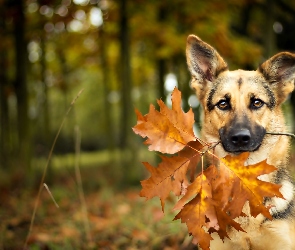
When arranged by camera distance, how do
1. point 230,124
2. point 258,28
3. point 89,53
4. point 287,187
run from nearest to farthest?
point 230,124 → point 287,187 → point 89,53 → point 258,28

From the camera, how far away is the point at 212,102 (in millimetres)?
3889

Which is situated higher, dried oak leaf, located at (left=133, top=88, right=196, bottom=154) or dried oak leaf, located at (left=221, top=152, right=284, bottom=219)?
dried oak leaf, located at (left=133, top=88, right=196, bottom=154)

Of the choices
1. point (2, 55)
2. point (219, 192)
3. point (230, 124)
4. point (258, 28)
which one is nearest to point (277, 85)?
point (230, 124)

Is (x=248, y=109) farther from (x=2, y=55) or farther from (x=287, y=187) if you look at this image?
(x=2, y=55)

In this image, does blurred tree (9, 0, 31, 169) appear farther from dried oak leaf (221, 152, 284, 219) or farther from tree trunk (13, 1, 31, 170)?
dried oak leaf (221, 152, 284, 219)

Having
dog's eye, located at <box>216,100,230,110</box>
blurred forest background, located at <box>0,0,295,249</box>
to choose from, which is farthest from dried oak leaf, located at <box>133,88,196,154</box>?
blurred forest background, located at <box>0,0,295,249</box>

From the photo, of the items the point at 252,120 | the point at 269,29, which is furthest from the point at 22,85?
the point at 252,120

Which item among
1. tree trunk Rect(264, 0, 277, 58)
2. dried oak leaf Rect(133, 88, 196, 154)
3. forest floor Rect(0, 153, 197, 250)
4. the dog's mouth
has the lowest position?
forest floor Rect(0, 153, 197, 250)

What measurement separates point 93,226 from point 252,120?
3.99m

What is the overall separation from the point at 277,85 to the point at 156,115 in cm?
179

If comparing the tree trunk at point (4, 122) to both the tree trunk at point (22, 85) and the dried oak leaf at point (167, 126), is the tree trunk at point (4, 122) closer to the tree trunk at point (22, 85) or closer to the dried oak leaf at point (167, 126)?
the tree trunk at point (22, 85)

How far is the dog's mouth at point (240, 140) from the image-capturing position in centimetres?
334

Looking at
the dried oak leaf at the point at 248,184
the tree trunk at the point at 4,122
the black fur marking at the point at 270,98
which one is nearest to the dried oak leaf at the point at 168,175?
the dried oak leaf at the point at 248,184

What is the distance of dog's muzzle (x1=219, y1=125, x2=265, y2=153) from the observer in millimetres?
3340
